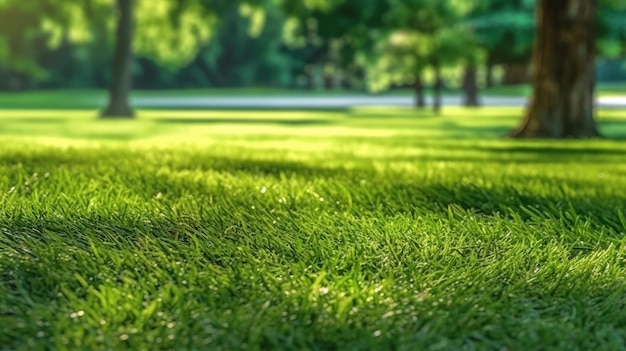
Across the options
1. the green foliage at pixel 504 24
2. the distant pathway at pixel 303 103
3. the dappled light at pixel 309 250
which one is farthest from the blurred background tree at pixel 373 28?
the dappled light at pixel 309 250

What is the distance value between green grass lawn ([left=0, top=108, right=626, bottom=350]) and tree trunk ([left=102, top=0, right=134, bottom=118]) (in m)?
23.0

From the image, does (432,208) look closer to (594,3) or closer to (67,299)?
(67,299)

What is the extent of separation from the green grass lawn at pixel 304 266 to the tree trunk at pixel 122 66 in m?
23.0

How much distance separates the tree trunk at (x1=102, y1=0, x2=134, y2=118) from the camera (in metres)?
28.5

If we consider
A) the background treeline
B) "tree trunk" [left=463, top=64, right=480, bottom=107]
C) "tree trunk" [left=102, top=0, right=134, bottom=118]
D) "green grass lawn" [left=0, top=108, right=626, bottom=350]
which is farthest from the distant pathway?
"green grass lawn" [left=0, top=108, right=626, bottom=350]

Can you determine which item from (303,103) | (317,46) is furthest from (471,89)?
(317,46)

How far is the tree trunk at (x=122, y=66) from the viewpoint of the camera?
28.5 metres

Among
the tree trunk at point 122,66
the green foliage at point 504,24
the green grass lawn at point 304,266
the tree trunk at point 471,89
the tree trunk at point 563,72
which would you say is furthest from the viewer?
the tree trunk at point 471,89

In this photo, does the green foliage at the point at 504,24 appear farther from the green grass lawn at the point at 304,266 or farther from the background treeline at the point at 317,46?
the green grass lawn at the point at 304,266

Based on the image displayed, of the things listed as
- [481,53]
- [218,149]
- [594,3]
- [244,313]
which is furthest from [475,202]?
[481,53]

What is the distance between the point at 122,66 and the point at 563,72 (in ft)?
58.5

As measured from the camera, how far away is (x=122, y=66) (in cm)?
2964

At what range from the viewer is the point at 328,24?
34.2 metres

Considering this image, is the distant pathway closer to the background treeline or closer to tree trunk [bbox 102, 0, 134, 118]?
the background treeline
